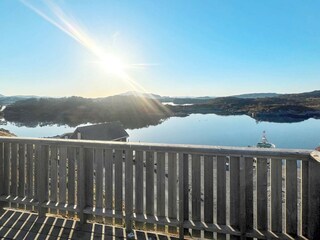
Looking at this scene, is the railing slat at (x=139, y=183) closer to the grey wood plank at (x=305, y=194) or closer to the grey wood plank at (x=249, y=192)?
the grey wood plank at (x=249, y=192)

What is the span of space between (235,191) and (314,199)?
648mm

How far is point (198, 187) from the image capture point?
106 inches

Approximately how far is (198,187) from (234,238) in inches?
22.7

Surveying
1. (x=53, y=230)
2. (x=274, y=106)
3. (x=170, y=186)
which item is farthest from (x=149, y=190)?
(x=274, y=106)

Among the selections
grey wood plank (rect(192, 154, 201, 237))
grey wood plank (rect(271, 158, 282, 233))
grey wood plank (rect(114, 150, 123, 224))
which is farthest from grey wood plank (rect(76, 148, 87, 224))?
grey wood plank (rect(271, 158, 282, 233))

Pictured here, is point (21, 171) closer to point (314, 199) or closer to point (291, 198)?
point (291, 198)

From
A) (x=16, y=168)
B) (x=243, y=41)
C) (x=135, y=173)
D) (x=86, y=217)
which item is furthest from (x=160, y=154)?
(x=243, y=41)

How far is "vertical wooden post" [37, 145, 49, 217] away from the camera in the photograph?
127 inches

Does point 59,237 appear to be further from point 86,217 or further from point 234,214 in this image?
point 234,214

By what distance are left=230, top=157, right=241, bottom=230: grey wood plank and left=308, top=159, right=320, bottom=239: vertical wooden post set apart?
1.93 ft

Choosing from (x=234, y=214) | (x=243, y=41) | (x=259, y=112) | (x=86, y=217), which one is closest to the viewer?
(x=234, y=214)

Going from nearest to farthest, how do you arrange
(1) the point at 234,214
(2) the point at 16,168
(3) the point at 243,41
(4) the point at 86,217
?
(1) the point at 234,214 < (4) the point at 86,217 < (2) the point at 16,168 < (3) the point at 243,41

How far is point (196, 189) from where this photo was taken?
2.70m

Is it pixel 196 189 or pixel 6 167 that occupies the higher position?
pixel 6 167
